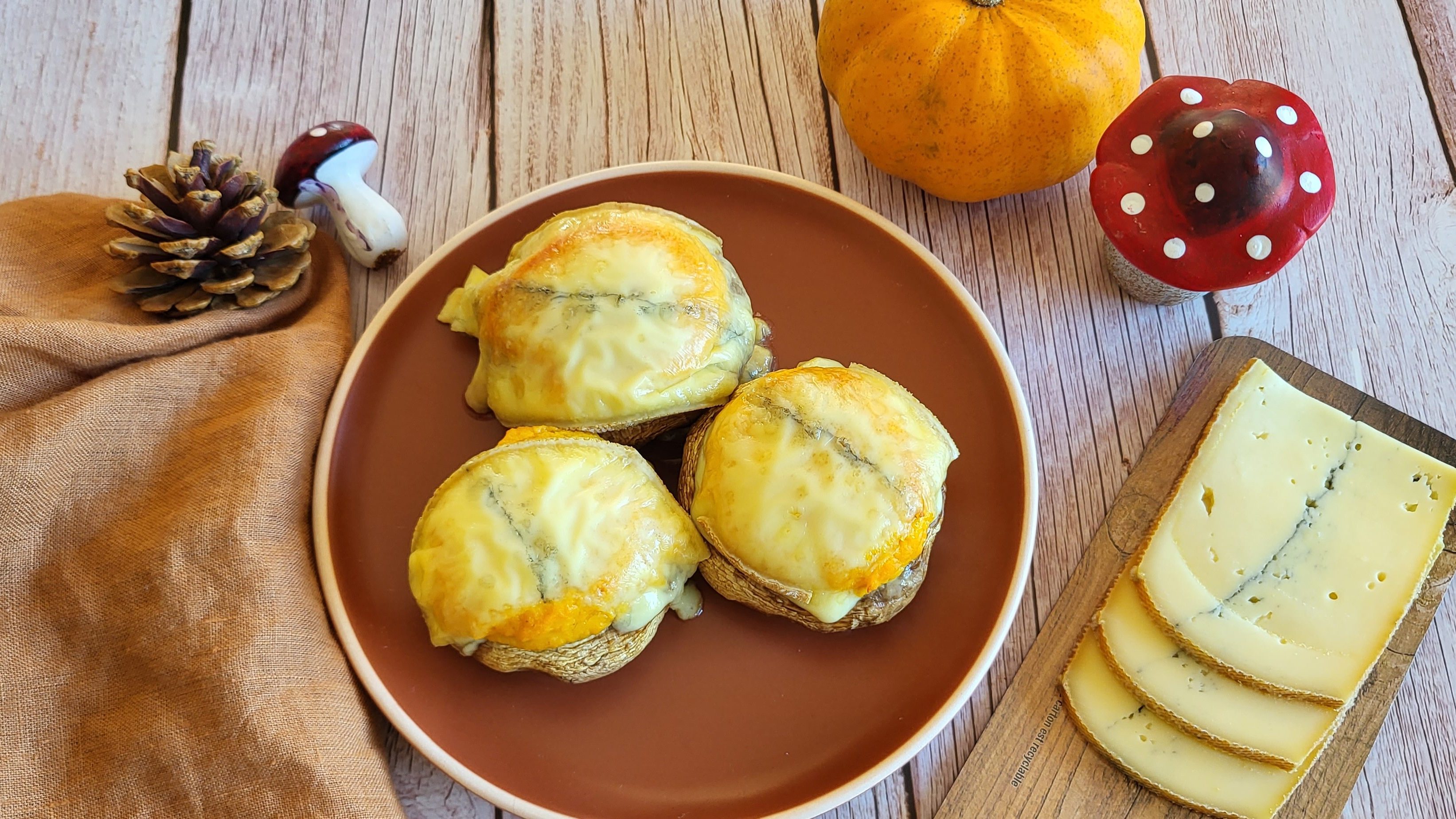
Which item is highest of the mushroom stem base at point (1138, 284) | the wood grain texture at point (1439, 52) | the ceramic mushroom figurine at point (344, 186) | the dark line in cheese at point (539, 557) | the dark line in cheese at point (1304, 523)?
the wood grain texture at point (1439, 52)

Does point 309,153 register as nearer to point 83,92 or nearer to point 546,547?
point 83,92

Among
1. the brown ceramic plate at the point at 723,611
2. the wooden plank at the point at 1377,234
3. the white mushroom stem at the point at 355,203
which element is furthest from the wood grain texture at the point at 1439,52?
the white mushroom stem at the point at 355,203

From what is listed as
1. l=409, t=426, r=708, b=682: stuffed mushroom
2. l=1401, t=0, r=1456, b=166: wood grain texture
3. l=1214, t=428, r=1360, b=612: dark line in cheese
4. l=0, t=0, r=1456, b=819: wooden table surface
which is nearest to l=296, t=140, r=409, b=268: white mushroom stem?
l=0, t=0, r=1456, b=819: wooden table surface

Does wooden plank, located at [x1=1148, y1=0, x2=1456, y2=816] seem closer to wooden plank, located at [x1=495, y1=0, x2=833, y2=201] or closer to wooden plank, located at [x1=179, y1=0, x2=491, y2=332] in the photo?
wooden plank, located at [x1=495, y1=0, x2=833, y2=201]

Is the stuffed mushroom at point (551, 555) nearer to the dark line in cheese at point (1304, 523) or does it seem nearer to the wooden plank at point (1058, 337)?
the wooden plank at point (1058, 337)

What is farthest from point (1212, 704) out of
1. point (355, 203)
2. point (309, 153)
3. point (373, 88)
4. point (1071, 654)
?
point (373, 88)

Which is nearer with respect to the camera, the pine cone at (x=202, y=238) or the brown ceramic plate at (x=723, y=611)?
the brown ceramic plate at (x=723, y=611)
